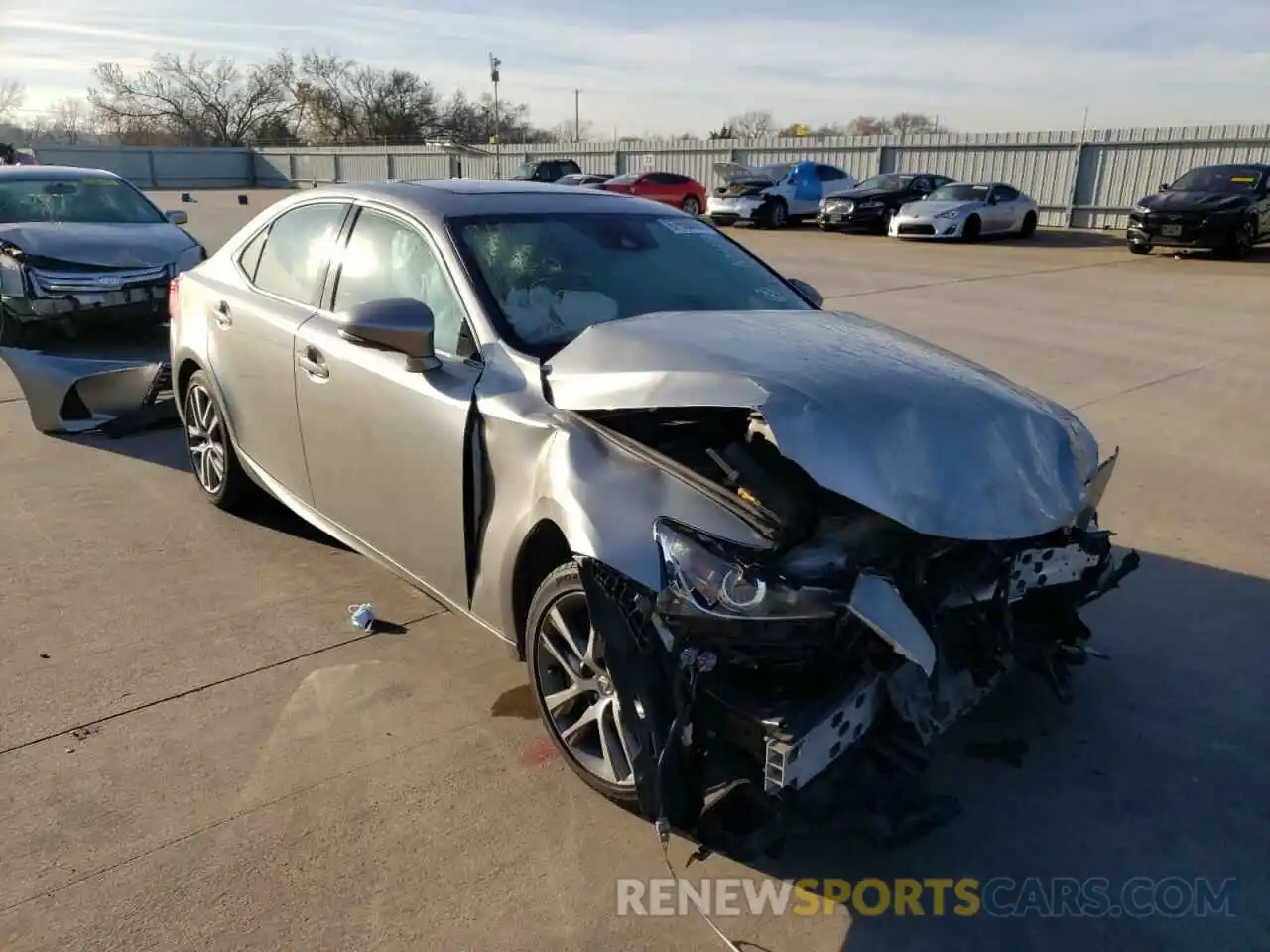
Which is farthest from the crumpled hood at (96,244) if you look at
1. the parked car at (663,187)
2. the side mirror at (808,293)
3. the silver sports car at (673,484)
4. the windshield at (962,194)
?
the windshield at (962,194)

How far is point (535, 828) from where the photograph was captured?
2.75 m

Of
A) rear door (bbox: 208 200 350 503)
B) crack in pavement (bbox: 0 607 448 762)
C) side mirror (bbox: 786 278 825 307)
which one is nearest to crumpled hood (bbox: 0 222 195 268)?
rear door (bbox: 208 200 350 503)

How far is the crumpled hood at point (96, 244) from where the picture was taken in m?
7.71

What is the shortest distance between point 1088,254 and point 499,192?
18979mm

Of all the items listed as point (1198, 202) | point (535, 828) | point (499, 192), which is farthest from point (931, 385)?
point (1198, 202)

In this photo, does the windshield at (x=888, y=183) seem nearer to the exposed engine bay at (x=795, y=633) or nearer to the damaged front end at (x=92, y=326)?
the damaged front end at (x=92, y=326)

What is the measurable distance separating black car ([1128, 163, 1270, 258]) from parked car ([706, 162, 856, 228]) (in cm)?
961

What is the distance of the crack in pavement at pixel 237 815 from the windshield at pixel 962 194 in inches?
857

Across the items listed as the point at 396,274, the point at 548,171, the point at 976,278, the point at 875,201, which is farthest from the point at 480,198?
the point at 548,171

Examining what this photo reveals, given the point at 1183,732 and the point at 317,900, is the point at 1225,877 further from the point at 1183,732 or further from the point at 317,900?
the point at 317,900

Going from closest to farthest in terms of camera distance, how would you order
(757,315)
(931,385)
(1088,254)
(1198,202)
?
(931,385)
(757,315)
(1198,202)
(1088,254)

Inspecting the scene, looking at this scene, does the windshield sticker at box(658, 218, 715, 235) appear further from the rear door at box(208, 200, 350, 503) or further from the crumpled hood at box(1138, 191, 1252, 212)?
the crumpled hood at box(1138, 191, 1252, 212)

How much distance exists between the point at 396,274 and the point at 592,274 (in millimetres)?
771

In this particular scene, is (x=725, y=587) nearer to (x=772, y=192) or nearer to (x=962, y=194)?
(x=962, y=194)
